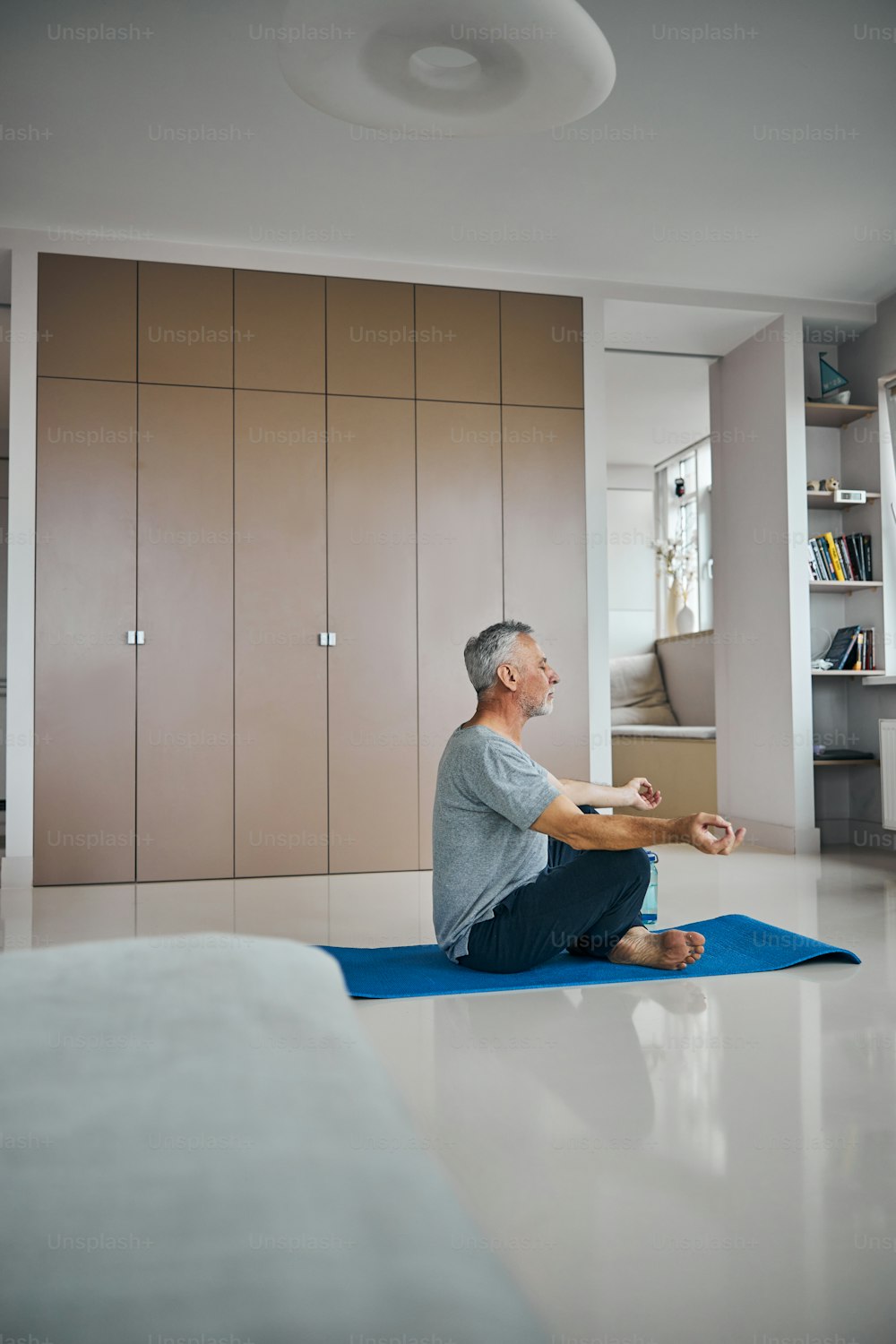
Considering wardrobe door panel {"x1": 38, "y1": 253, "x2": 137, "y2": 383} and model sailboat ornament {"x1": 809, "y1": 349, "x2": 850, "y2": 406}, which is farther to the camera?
model sailboat ornament {"x1": 809, "y1": 349, "x2": 850, "y2": 406}

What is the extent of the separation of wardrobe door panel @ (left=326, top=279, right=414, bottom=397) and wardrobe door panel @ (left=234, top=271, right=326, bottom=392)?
6cm

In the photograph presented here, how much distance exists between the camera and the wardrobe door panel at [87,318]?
4.71 metres

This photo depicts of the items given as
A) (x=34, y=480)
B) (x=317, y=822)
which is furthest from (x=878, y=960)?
(x=34, y=480)

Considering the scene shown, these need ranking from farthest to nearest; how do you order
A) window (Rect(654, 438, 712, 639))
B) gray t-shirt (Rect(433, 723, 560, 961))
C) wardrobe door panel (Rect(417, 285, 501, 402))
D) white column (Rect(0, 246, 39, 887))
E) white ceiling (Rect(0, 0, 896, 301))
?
window (Rect(654, 438, 712, 639)), wardrobe door panel (Rect(417, 285, 501, 402)), white column (Rect(0, 246, 39, 887)), white ceiling (Rect(0, 0, 896, 301)), gray t-shirt (Rect(433, 723, 560, 961))

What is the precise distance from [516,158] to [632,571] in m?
4.93

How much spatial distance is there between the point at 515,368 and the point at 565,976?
3.39 metres

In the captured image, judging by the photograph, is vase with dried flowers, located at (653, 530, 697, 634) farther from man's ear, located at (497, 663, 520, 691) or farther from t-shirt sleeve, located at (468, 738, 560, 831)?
t-shirt sleeve, located at (468, 738, 560, 831)

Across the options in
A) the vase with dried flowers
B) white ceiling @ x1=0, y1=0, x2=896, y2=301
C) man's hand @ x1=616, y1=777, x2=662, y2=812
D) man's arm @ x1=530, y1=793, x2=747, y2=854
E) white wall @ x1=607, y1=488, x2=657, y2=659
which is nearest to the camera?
man's arm @ x1=530, y1=793, x2=747, y2=854

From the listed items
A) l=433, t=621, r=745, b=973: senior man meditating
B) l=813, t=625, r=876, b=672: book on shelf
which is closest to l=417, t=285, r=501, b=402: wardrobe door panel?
l=813, t=625, r=876, b=672: book on shelf

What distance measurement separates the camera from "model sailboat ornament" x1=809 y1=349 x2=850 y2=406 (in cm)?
559

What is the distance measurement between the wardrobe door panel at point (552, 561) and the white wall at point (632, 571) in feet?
11.2

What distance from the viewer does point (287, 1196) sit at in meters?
0.45

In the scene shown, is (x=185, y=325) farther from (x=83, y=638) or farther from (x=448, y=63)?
(x=448, y=63)

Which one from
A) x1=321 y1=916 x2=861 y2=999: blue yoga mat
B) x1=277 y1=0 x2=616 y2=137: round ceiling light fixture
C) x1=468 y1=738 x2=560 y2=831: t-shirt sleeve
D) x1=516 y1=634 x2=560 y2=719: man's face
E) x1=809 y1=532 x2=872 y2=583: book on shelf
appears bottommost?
x1=321 y1=916 x2=861 y2=999: blue yoga mat
